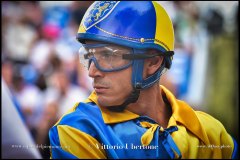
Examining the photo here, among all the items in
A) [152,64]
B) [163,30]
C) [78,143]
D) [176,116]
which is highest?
[163,30]

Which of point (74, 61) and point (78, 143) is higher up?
point (74, 61)

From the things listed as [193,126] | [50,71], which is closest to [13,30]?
[50,71]

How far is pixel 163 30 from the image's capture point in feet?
8.36

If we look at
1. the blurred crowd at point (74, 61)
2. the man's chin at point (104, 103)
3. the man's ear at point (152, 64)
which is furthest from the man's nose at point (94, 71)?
the blurred crowd at point (74, 61)

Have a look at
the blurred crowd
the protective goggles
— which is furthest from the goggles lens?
the blurred crowd

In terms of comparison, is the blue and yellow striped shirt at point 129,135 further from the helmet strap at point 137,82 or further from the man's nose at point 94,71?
the man's nose at point 94,71

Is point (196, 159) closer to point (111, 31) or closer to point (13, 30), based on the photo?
point (111, 31)

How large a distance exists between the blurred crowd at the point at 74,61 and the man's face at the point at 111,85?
0.46 meters

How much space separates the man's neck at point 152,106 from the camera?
2.66m

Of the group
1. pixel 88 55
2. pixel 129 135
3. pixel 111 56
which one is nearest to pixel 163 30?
pixel 111 56

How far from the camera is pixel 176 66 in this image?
3.10 m

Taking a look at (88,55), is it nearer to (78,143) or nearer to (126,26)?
(126,26)

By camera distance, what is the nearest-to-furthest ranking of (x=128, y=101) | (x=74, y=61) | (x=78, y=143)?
(x=78, y=143) < (x=128, y=101) < (x=74, y=61)

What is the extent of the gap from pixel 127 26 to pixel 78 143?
1.98 feet
